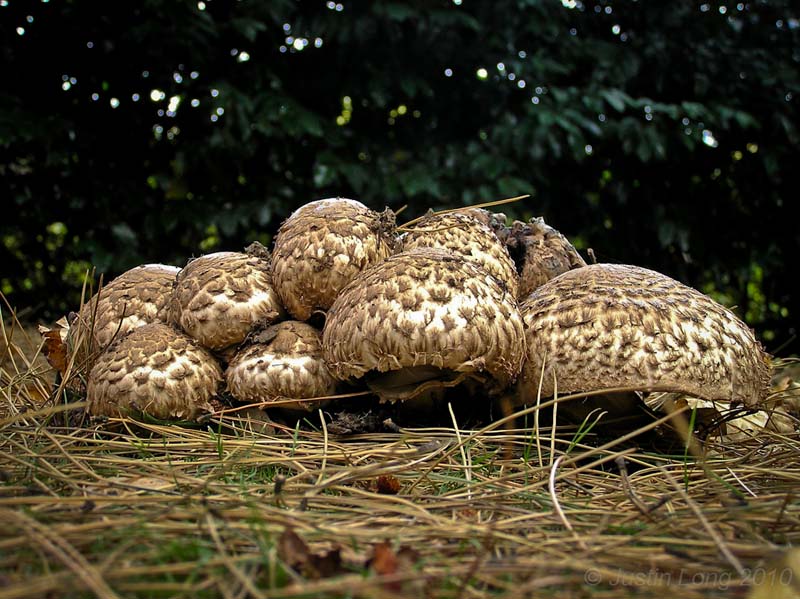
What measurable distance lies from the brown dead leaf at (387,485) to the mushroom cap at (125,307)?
3.88 feet

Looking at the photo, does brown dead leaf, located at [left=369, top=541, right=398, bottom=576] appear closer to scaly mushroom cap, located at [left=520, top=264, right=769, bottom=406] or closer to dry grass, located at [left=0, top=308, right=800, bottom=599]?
dry grass, located at [left=0, top=308, right=800, bottom=599]

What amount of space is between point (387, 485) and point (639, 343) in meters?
0.85

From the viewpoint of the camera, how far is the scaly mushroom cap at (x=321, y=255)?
219 centimetres

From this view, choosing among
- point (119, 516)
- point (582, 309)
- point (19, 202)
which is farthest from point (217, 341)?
point (19, 202)

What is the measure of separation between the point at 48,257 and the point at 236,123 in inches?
73.3

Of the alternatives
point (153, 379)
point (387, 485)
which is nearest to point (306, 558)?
point (387, 485)

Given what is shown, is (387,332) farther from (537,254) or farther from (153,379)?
(537,254)

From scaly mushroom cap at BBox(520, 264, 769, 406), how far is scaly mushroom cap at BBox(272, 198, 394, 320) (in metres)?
0.60

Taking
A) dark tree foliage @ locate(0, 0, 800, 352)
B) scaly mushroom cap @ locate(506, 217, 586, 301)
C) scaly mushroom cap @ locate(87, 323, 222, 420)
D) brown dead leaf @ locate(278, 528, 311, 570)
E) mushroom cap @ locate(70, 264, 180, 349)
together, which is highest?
dark tree foliage @ locate(0, 0, 800, 352)

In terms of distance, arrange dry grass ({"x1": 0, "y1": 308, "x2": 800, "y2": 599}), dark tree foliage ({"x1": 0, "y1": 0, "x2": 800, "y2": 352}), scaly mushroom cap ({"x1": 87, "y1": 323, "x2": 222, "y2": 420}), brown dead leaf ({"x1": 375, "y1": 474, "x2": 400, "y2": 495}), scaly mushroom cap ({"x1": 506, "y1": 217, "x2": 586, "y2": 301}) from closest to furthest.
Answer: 1. dry grass ({"x1": 0, "y1": 308, "x2": 800, "y2": 599})
2. brown dead leaf ({"x1": 375, "y1": 474, "x2": 400, "y2": 495})
3. scaly mushroom cap ({"x1": 87, "y1": 323, "x2": 222, "y2": 420})
4. scaly mushroom cap ({"x1": 506, "y1": 217, "x2": 586, "y2": 301})
5. dark tree foliage ({"x1": 0, "y1": 0, "x2": 800, "y2": 352})

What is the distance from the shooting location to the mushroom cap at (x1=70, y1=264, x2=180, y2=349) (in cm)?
236

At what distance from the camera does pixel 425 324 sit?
1.88 m

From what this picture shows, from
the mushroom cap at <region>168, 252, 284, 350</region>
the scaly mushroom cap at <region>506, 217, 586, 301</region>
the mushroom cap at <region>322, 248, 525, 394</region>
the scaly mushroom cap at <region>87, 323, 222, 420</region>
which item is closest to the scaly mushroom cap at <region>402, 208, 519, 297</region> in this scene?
the scaly mushroom cap at <region>506, 217, 586, 301</region>

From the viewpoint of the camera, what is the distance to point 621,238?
17.6 feet
